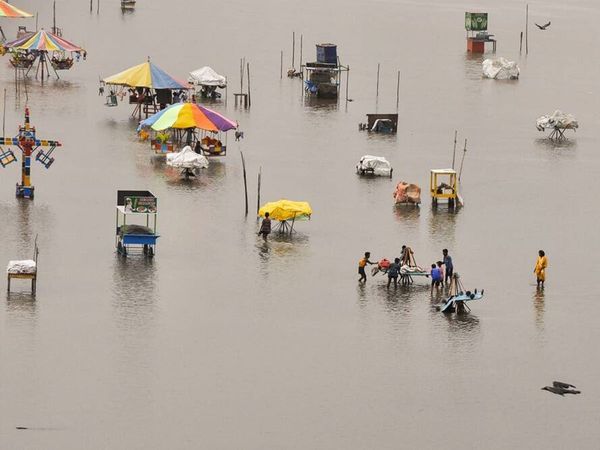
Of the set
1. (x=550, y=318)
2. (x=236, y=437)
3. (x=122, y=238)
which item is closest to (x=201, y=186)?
(x=122, y=238)

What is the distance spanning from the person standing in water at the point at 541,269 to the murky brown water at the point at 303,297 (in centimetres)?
58

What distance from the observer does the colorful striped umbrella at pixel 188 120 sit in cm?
6494

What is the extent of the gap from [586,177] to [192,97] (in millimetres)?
21459

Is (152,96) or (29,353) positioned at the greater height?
(152,96)

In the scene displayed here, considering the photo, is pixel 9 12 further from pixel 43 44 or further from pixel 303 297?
pixel 303 297

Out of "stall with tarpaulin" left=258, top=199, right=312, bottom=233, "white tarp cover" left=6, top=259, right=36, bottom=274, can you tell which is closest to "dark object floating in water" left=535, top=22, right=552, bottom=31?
"stall with tarpaulin" left=258, top=199, right=312, bottom=233

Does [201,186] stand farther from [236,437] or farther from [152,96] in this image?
[236,437]

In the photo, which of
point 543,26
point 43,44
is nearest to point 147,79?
point 43,44

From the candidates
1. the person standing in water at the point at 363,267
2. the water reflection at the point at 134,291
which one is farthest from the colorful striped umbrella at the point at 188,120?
the person standing in water at the point at 363,267

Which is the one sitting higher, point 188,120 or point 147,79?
point 147,79

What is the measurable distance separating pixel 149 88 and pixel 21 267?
31909 millimetres

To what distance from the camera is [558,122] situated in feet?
241

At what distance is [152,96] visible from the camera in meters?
75.6

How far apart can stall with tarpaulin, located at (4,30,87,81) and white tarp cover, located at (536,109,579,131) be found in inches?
1006
